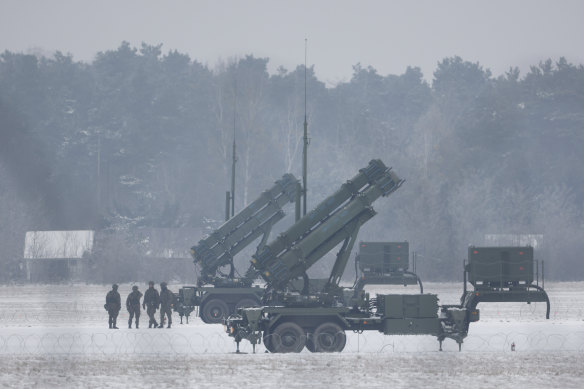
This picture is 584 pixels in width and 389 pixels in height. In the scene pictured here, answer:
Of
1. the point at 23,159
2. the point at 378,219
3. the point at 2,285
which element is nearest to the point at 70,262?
the point at 2,285

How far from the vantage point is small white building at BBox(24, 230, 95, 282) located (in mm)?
82250

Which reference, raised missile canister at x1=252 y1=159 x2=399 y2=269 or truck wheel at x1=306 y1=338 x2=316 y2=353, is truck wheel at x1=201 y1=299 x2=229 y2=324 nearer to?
raised missile canister at x1=252 y1=159 x2=399 y2=269

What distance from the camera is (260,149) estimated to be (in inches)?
4119

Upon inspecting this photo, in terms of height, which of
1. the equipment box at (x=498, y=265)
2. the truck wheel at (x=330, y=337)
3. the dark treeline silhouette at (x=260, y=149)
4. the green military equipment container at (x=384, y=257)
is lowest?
the truck wheel at (x=330, y=337)

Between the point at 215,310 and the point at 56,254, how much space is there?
168 ft

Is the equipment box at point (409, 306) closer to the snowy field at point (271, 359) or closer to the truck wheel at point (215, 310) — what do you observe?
the snowy field at point (271, 359)

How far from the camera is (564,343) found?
30109mm

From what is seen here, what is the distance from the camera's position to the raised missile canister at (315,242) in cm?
2912

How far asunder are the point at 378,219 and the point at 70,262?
27184mm

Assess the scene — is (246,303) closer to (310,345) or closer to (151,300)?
(151,300)

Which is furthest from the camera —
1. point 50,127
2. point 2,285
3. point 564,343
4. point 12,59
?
point 12,59

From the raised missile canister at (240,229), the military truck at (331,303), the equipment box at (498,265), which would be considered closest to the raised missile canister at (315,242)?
the military truck at (331,303)

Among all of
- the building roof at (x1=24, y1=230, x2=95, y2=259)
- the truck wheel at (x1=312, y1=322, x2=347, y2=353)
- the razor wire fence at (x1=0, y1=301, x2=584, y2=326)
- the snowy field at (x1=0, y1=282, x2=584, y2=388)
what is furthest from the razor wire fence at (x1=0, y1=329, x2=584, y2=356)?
the building roof at (x1=24, y1=230, x2=95, y2=259)

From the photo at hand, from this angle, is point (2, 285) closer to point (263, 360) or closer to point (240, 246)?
point (240, 246)
